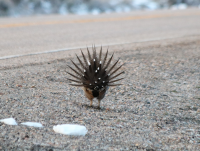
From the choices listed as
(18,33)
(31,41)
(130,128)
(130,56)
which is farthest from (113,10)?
(130,128)

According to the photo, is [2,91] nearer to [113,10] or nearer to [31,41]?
[31,41]

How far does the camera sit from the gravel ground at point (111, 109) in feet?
12.3

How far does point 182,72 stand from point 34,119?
4.18 meters

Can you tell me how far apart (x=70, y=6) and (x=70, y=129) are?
17944 millimetres

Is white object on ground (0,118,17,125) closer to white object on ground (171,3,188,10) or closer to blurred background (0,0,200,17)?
blurred background (0,0,200,17)

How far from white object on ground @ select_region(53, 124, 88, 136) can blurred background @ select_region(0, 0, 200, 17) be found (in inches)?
589

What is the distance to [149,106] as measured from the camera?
5.26 m

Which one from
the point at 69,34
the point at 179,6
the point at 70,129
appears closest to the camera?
the point at 70,129

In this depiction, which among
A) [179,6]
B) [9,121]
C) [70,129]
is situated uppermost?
[179,6]

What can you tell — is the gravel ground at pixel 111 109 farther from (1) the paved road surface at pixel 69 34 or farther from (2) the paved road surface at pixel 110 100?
(1) the paved road surface at pixel 69 34

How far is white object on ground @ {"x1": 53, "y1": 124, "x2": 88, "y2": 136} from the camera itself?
3884mm

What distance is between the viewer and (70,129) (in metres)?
3.93

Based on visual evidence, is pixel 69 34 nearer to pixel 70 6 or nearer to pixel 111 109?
pixel 111 109

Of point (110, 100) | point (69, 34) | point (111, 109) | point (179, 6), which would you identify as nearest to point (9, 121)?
point (111, 109)
